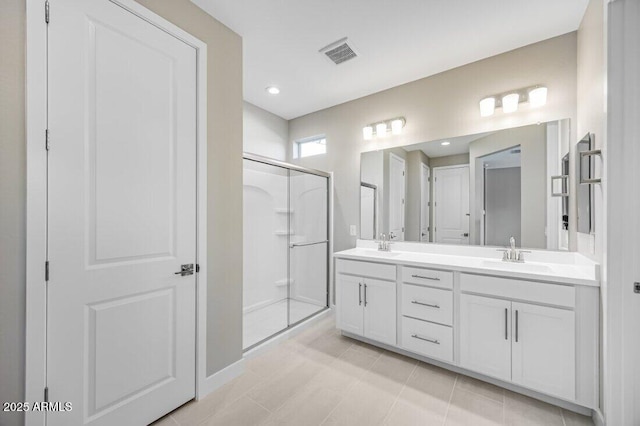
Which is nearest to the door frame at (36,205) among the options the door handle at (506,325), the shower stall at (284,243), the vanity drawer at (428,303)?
the shower stall at (284,243)

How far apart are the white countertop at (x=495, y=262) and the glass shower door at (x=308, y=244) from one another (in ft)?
2.40

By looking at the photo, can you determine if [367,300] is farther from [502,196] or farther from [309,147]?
[309,147]

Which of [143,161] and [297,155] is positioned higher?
[297,155]

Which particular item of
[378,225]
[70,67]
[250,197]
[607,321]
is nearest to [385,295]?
[378,225]

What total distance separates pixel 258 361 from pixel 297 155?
279cm

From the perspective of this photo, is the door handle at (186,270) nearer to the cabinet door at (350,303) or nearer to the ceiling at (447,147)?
the cabinet door at (350,303)

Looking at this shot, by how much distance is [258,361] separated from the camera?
2.35 meters

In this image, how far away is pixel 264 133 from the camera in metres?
3.69

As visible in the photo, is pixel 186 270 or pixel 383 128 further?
pixel 383 128

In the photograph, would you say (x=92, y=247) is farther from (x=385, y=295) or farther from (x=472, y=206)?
(x=472, y=206)

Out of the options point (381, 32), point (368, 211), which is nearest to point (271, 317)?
point (368, 211)

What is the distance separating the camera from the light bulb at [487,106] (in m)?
2.43

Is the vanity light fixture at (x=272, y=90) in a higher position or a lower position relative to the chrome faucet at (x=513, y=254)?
higher

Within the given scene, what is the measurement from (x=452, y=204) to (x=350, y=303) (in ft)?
4.72
